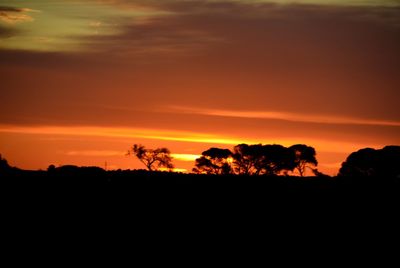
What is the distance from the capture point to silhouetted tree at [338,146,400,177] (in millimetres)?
94625

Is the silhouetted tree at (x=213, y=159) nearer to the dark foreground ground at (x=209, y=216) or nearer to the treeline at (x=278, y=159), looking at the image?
the treeline at (x=278, y=159)

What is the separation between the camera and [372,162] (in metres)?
97.4

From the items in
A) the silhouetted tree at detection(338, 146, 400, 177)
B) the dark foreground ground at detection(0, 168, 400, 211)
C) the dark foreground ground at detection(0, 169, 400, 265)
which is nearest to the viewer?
the dark foreground ground at detection(0, 169, 400, 265)

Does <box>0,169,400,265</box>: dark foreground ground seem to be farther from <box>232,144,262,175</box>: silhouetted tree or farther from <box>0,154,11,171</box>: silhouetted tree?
<box>232,144,262,175</box>: silhouetted tree

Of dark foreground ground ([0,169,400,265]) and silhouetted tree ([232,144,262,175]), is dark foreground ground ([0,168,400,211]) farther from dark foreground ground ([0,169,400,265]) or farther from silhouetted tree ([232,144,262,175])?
silhouetted tree ([232,144,262,175])

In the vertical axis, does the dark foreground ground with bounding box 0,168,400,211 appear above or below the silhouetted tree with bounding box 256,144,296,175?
below

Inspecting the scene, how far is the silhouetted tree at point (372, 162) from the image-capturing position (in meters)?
94.6

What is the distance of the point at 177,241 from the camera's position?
32.2m

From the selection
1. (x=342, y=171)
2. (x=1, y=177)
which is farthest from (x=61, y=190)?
(x=342, y=171)

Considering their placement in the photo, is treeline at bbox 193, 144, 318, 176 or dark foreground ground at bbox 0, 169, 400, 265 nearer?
dark foreground ground at bbox 0, 169, 400, 265

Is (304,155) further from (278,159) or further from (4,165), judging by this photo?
(4,165)

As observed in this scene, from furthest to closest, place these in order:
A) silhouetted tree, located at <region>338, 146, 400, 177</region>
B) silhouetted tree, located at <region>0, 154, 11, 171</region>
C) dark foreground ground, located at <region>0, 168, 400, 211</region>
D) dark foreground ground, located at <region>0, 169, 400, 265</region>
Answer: silhouetted tree, located at <region>338, 146, 400, 177</region>, silhouetted tree, located at <region>0, 154, 11, 171</region>, dark foreground ground, located at <region>0, 168, 400, 211</region>, dark foreground ground, located at <region>0, 169, 400, 265</region>

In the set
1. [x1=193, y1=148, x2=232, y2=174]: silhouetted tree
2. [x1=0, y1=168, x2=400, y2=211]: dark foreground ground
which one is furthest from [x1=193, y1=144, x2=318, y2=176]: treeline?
[x1=0, y1=168, x2=400, y2=211]: dark foreground ground

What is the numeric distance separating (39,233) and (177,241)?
6618 mm
